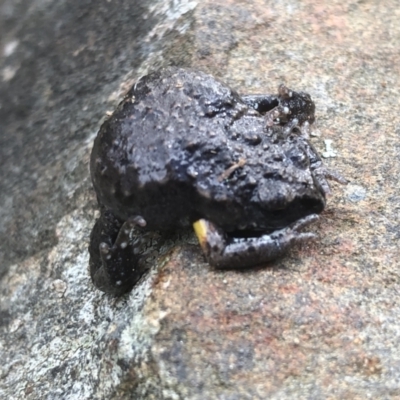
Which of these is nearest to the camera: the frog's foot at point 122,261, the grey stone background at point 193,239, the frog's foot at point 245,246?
the grey stone background at point 193,239

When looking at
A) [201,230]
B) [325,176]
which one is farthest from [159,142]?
[325,176]

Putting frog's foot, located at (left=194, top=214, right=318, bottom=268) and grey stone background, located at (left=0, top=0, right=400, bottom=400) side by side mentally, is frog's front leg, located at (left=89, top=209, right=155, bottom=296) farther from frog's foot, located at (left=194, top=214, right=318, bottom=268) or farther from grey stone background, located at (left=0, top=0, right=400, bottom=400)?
frog's foot, located at (left=194, top=214, right=318, bottom=268)

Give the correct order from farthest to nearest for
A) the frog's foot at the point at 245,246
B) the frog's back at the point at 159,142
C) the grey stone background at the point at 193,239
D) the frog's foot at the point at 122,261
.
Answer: the frog's foot at the point at 122,261, the frog's back at the point at 159,142, the frog's foot at the point at 245,246, the grey stone background at the point at 193,239

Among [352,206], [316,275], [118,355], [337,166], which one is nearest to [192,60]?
[337,166]

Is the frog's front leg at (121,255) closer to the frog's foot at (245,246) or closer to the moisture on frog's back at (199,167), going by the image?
the moisture on frog's back at (199,167)

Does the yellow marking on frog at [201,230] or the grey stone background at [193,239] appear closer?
the grey stone background at [193,239]

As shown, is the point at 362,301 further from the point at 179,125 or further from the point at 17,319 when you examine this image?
the point at 17,319

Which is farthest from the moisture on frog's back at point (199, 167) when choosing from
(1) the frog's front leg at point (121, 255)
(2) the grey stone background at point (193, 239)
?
(2) the grey stone background at point (193, 239)
